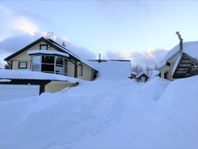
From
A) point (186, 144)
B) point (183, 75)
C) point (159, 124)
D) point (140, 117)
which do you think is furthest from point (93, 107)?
point (183, 75)

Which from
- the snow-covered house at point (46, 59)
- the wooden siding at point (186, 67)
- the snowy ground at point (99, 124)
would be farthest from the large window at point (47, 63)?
the snowy ground at point (99, 124)

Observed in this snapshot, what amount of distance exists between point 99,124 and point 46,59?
25.3 metres

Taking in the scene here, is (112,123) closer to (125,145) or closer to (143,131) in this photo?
(143,131)

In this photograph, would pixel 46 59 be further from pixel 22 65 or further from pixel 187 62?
pixel 187 62

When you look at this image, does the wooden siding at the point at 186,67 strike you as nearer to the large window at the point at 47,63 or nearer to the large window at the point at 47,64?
the large window at the point at 47,63

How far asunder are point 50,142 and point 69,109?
3.65 m

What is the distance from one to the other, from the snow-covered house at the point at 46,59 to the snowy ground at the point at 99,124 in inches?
841

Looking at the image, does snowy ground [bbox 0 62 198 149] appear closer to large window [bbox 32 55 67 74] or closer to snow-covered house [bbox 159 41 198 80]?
snow-covered house [bbox 159 41 198 80]

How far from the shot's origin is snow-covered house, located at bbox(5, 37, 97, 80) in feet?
112

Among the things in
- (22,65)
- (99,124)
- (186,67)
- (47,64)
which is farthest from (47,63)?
(99,124)

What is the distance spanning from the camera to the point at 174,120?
958 centimetres

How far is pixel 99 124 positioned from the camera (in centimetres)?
1003

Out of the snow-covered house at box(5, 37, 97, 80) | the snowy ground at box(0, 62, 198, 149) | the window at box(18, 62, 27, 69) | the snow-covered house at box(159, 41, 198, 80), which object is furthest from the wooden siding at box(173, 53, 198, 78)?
the window at box(18, 62, 27, 69)

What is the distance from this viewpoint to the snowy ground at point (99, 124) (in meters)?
7.59
